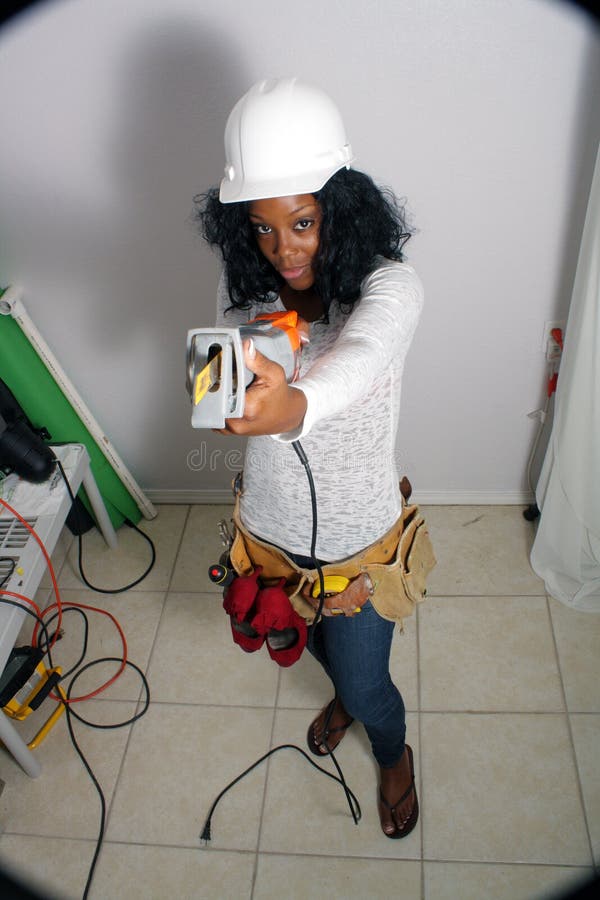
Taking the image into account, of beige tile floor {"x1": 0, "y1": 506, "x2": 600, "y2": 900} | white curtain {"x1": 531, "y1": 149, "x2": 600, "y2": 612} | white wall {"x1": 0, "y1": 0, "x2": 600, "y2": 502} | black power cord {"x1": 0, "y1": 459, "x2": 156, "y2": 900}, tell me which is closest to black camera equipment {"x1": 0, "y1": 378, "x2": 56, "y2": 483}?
black power cord {"x1": 0, "y1": 459, "x2": 156, "y2": 900}

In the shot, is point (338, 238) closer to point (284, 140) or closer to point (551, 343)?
point (284, 140)

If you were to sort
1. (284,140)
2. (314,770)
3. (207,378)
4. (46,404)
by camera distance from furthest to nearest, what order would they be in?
(46,404) → (314,770) → (284,140) → (207,378)

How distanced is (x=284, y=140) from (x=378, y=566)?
0.72 metres

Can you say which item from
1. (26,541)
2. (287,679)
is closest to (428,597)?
(287,679)

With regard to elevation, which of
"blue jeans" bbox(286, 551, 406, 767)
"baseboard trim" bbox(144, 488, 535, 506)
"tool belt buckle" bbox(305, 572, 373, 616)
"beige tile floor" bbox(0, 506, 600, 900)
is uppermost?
"tool belt buckle" bbox(305, 572, 373, 616)

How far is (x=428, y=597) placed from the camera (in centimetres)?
193

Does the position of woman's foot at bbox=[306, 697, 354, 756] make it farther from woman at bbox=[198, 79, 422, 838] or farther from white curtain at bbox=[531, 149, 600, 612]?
white curtain at bbox=[531, 149, 600, 612]

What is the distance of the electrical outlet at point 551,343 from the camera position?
1703mm

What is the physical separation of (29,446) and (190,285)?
0.57 meters

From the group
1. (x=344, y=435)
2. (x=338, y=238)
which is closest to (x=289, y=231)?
(x=338, y=238)

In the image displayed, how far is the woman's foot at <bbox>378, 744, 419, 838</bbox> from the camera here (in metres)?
1.50

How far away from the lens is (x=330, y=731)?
1.65 metres

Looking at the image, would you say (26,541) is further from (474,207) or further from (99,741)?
(474,207)

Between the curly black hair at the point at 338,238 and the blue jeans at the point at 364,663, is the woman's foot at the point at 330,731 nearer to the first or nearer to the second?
the blue jeans at the point at 364,663
